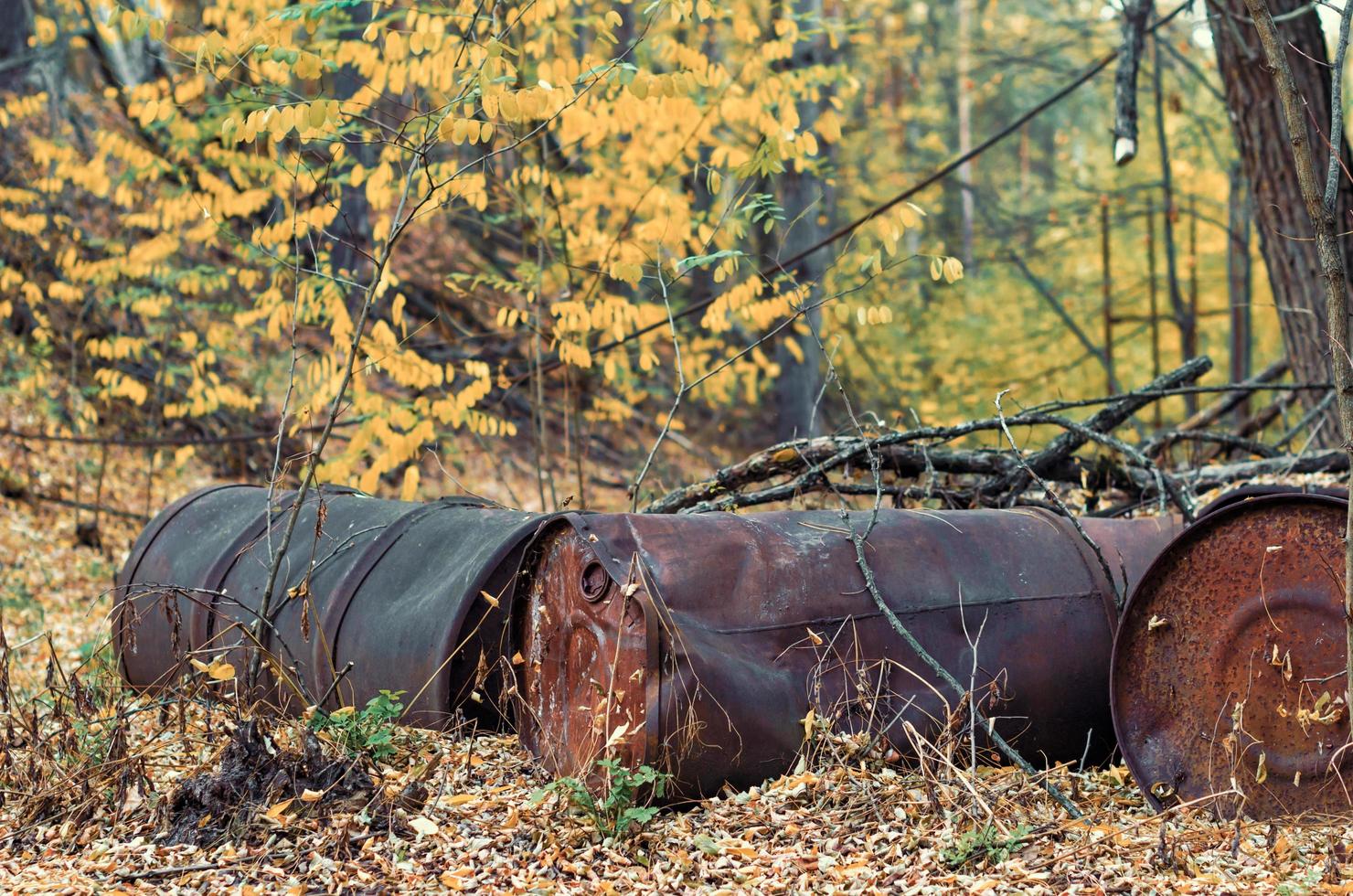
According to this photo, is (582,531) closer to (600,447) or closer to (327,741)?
(327,741)

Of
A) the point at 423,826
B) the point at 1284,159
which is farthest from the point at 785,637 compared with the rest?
the point at 1284,159

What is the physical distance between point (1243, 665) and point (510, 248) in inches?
448

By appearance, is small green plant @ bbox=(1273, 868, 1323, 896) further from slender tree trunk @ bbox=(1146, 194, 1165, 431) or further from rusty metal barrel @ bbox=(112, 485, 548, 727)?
slender tree trunk @ bbox=(1146, 194, 1165, 431)

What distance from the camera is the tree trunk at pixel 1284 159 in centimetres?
641

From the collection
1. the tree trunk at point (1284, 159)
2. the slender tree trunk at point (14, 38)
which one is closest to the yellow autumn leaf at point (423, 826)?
the tree trunk at point (1284, 159)

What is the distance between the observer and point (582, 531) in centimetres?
336

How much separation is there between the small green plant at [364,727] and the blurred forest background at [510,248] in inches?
32.8

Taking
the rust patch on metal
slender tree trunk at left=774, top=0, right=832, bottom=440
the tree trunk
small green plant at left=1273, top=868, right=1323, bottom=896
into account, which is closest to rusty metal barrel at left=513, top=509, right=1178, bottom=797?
the rust patch on metal

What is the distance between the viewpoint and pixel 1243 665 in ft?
10.6

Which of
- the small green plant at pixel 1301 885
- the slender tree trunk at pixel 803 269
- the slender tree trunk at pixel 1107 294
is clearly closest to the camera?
the small green plant at pixel 1301 885

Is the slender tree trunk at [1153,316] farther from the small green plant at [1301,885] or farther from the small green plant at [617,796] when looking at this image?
the small green plant at [617,796]

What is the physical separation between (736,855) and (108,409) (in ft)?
26.6

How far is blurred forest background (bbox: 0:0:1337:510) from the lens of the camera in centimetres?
497

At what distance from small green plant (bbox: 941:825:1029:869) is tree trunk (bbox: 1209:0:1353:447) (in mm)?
4427
